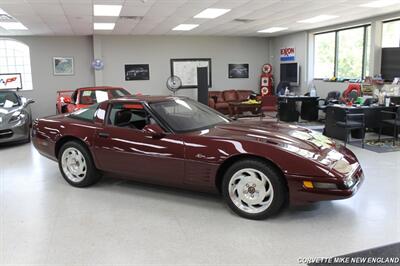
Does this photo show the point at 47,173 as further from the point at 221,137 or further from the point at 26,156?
the point at 221,137

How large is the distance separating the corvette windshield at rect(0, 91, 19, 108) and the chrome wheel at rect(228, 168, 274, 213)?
6.03m

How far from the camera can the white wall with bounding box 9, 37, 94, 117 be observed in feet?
38.5

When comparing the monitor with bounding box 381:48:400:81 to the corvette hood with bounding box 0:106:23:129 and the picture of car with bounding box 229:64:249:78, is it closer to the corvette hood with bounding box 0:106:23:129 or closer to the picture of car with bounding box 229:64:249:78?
the picture of car with bounding box 229:64:249:78

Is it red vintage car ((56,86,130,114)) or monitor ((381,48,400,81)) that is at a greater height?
monitor ((381,48,400,81))

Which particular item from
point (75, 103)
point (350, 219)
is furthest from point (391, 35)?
point (75, 103)

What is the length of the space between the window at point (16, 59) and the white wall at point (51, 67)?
0.29m

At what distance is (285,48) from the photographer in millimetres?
12789

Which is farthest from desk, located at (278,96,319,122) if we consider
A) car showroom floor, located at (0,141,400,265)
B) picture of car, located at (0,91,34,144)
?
picture of car, located at (0,91,34,144)

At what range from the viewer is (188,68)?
1295cm

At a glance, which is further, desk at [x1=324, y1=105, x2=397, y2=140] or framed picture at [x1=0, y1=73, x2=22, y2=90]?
framed picture at [x1=0, y1=73, x2=22, y2=90]

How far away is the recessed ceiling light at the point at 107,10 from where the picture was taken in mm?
6992

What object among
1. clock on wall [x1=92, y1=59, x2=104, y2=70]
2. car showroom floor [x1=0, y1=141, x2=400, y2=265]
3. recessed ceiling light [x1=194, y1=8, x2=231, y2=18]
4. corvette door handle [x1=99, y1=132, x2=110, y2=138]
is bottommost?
car showroom floor [x1=0, y1=141, x2=400, y2=265]

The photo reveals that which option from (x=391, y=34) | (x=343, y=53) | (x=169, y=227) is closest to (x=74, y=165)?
(x=169, y=227)

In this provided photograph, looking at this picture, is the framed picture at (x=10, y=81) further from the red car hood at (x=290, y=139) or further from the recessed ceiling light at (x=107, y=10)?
the red car hood at (x=290, y=139)
